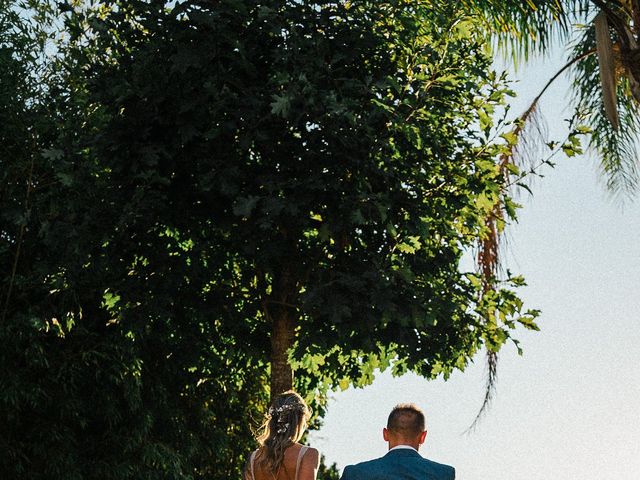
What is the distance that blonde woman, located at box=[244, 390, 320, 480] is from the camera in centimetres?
627

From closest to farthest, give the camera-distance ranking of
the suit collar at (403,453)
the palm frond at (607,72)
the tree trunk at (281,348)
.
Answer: the suit collar at (403,453) → the tree trunk at (281,348) → the palm frond at (607,72)

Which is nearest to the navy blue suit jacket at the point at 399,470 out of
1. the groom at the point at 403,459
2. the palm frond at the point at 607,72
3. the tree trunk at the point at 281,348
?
the groom at the point at 403,459

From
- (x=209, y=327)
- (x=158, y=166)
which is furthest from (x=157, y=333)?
(x=158, y=166)

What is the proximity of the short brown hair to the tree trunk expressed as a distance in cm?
549

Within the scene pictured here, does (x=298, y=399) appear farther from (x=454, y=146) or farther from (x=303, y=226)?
(x=454, y=146)

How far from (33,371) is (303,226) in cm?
620

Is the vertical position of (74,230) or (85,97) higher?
(85,97)

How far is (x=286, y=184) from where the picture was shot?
942cm

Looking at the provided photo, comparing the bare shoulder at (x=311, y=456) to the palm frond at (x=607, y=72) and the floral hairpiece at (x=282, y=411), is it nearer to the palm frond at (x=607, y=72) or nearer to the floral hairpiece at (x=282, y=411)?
the floral hairpiece at (x=282, y=411)

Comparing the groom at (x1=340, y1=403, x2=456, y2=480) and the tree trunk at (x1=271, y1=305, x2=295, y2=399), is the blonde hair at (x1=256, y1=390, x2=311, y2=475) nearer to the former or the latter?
the groom at (x1=340, y1=403, x2=456, y2=480)

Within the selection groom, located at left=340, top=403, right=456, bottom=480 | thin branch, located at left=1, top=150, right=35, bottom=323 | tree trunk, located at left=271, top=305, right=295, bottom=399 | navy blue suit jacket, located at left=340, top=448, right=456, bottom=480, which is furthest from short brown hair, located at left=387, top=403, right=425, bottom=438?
thin branch, located at left=1, top=150, right=35, bottom=323

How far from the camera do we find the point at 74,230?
31.7 feet

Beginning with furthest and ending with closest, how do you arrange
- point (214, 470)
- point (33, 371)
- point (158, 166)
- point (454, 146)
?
1. point (214, 470)
2. point (33, 371)
3. point (454, 146)
4. point (158, 166)

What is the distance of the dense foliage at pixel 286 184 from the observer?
941 centimetres
